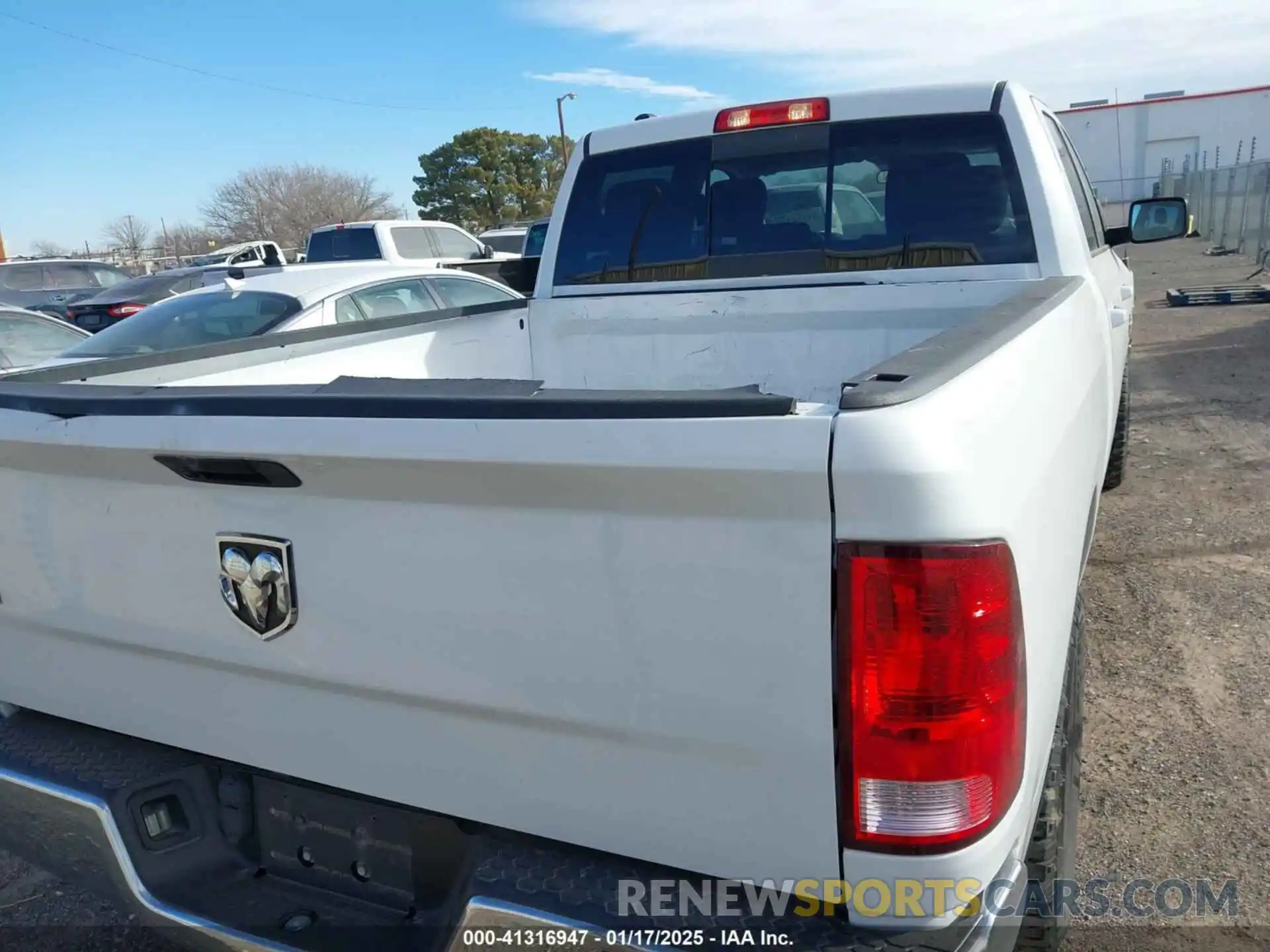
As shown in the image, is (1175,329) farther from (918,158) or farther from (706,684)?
(706,684)

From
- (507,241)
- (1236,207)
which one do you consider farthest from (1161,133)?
(507,241)

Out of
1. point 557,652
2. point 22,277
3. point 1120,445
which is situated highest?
point 22,277

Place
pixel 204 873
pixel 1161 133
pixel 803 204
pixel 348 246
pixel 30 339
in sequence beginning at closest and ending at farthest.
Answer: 1. pixel 204 873
2. pixel 803 204
3. pixel 30 339
4. pixel 348 246
5. pixel 1161 133

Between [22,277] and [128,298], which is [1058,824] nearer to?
[128,298]

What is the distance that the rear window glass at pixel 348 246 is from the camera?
13.8m

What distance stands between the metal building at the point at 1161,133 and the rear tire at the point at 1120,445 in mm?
48497

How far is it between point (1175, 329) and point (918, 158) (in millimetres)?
10459

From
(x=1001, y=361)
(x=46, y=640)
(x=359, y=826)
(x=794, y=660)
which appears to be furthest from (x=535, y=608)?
(x=46, y=640)

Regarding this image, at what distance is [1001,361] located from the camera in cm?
171

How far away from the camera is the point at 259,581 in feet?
6.21

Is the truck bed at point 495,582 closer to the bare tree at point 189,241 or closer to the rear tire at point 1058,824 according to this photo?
the rear tire at point 1058,824

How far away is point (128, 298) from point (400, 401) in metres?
16.0

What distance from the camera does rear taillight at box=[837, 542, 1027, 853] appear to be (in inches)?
55.4

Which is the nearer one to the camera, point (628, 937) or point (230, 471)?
point (628, 937)
